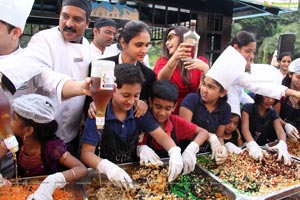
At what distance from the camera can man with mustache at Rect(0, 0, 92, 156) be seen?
1.60m

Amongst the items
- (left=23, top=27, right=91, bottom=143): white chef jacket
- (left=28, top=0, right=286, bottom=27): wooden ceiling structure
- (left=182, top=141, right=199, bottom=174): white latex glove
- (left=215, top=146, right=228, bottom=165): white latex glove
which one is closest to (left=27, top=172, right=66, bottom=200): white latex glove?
(left=23, top=27, right=91, bottom=143): white chef jacket

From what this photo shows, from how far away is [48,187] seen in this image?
1398 mm

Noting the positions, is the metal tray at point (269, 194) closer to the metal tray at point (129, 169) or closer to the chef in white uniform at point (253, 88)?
the metal tray at point (129, 169)

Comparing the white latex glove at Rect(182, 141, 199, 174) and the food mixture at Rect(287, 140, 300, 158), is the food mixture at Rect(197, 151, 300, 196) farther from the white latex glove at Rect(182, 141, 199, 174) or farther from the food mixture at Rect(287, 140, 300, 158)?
the food mixture at Rect(287, 140, 300, 158)

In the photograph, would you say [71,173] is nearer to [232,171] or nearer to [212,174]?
[212,174]

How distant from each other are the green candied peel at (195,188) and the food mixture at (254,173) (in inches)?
5.1

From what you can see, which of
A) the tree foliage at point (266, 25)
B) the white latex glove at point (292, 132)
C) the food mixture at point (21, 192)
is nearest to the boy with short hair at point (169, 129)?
the food mixture at point (21, 192)

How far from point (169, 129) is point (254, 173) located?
778 mm

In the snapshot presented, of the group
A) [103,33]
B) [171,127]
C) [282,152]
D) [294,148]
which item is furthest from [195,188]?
[103,33]

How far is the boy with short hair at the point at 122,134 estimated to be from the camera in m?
1.68

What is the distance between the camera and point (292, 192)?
75.7 inches

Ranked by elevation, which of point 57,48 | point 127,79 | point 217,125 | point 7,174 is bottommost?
point 7,174

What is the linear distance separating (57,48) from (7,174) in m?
0.90

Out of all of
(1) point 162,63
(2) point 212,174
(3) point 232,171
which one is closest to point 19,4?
(1) point 162,63
